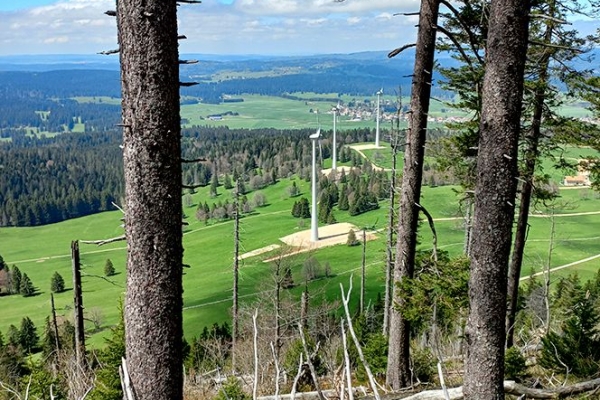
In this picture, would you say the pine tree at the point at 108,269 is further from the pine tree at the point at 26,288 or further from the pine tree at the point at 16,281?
the pine tree at the point at 16,281

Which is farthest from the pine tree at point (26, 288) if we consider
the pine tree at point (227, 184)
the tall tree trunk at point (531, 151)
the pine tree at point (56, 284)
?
the tall tree trunk at point (531, 151)

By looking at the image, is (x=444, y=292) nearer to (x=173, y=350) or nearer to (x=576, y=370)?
(x=576, y=370)

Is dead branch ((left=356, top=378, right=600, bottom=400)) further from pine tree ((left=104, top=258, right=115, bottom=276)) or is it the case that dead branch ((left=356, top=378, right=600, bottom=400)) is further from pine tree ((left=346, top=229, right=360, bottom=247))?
pine tree ((left=104, top=258, right=115, bottom=276))

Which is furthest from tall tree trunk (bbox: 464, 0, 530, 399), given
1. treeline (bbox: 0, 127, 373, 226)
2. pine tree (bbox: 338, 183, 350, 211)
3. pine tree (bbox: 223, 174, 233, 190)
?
pine tree (bbox: 223, 174, 233, 190)

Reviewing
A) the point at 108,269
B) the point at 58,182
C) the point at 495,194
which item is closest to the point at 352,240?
the point at 108,269

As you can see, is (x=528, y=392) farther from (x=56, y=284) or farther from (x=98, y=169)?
Result: (x=98, y=169)
